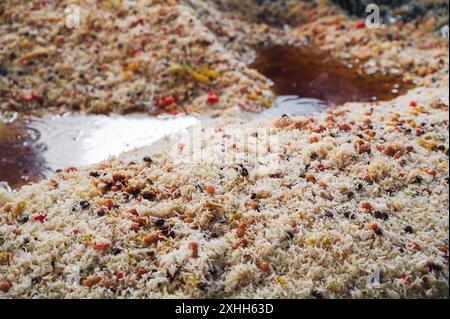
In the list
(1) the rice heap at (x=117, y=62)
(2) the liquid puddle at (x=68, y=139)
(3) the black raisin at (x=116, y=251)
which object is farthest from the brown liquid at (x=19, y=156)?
(3) the black raisin at (x=116, y=251)

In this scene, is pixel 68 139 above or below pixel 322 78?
below

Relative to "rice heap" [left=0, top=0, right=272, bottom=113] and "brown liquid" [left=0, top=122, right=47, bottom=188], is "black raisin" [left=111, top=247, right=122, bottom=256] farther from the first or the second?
"rice heap" [left=0, top=0, right=272, bottom=113]

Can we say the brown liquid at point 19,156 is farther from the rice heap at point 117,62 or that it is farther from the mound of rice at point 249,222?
the mound of rice at point 249,222

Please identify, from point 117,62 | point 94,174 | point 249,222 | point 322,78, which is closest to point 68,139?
point 94,174


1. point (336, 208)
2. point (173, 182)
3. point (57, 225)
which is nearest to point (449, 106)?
point (336, 208)

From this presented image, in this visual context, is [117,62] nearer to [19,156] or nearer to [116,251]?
[19,156]

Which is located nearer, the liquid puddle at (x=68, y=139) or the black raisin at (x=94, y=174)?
the black raisin at (x=94, y=174)
